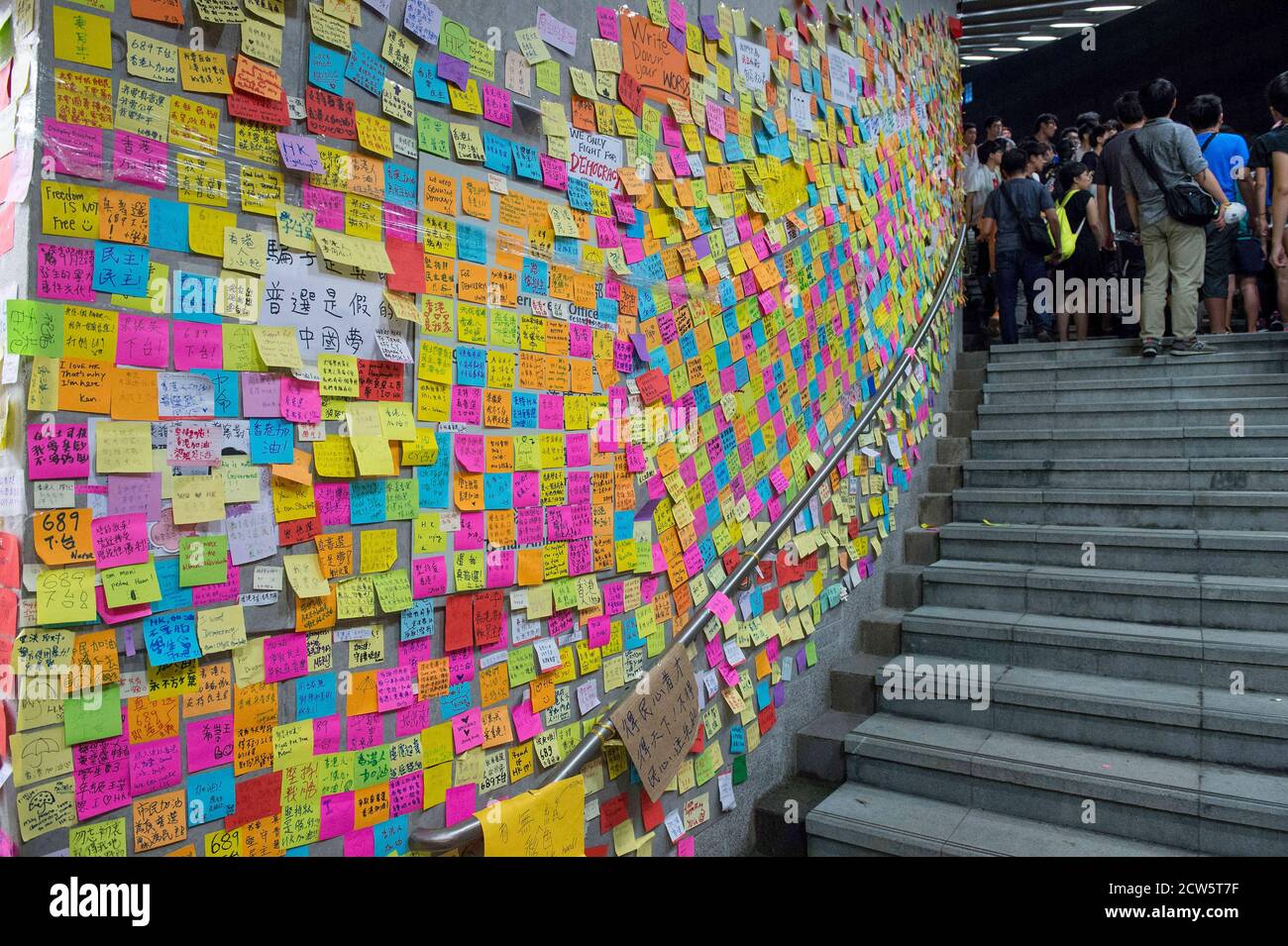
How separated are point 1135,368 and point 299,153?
4660 millimetres

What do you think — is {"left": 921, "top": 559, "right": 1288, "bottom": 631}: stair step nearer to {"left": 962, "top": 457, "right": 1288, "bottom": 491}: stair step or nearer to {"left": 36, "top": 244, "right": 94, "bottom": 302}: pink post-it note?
{"left": 962, "top": 457, "right": 1288, "bottom": 491}: stair step

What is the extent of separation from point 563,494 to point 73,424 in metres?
1.16

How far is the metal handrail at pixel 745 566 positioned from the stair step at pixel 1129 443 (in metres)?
0.69

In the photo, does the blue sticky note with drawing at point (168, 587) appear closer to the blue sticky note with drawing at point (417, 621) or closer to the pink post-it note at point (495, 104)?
the blue sticky note with drawing at point (417, 621)

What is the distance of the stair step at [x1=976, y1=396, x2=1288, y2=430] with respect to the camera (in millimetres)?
4215

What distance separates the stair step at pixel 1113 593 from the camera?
3.30m

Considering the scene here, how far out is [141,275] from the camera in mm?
1521

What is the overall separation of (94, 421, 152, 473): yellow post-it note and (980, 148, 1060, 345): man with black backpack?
5343 mm

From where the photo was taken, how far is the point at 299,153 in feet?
5.71

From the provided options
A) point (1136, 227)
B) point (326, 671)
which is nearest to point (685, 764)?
point (326, 671)

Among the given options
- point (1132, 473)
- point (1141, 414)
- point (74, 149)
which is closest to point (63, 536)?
point (74, 149)

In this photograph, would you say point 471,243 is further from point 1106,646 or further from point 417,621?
point 1106,646

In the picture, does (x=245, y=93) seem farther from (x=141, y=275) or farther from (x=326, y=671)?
(x=326, y=671)
